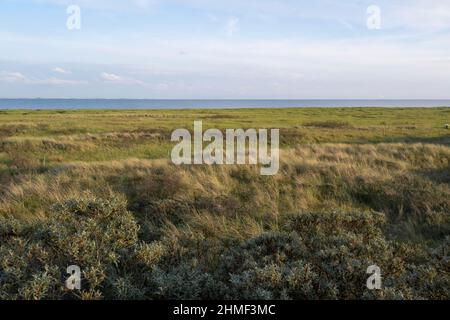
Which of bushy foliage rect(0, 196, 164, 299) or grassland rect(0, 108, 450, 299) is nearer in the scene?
bushy foliage rect(0, 196, 164, 299)

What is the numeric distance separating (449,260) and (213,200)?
530 cm

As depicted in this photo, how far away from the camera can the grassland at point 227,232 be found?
4.31 m

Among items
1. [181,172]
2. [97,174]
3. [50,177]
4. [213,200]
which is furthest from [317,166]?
[50,177]

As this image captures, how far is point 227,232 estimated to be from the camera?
7.12m

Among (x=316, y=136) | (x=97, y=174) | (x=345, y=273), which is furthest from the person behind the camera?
(x=316, y=136)

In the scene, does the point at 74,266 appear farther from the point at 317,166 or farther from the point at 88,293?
the point at 317,166

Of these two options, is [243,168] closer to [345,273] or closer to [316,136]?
[345,273]

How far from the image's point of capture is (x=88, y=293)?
4.04 meters

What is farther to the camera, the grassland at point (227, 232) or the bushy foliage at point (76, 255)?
the grassland at point (227, 232)

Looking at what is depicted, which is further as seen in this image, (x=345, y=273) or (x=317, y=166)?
(x=317, y=166)

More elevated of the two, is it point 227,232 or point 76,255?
point 76,255

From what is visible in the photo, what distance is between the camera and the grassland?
14.1 feet

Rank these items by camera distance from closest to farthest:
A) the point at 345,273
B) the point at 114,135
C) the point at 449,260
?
the point at 345,273 < the point at 449,260 < the point at 114,135

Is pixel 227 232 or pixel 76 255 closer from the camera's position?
pixel 76 255
